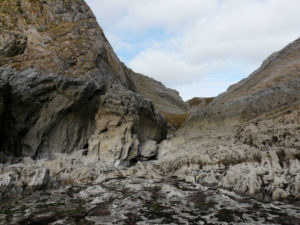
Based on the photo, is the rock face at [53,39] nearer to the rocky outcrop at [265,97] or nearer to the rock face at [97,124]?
the rock face at [97,124]

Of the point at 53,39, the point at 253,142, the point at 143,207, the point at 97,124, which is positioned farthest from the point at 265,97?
the point at 53,39

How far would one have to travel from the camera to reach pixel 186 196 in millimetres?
17766

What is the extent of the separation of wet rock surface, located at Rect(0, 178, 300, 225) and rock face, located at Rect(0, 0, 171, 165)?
10939 millimetres

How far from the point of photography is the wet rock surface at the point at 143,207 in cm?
1299

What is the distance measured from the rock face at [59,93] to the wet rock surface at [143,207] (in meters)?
10.9

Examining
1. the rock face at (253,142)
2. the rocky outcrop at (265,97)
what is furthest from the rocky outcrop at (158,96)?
the rock face at (253,142)

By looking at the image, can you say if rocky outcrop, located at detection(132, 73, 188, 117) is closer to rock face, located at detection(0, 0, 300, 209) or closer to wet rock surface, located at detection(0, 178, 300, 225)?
rock face, located at detection(0, 0, 300, 209)

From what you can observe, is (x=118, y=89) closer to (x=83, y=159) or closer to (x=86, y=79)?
(x=86, y=79)

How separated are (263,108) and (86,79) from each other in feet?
76.0

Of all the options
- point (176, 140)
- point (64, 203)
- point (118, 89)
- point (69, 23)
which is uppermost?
point (69, 23)

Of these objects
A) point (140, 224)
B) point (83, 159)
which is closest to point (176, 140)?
point (83, 159)

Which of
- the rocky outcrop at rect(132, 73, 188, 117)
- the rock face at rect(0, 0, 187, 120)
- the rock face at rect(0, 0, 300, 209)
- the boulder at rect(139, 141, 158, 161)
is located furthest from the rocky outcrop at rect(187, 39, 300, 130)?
the rocky outcrop at rect(132, 73, 188, 117)

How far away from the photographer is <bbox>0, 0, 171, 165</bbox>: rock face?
27156 millimetres

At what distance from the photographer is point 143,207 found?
1521 cm
